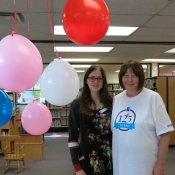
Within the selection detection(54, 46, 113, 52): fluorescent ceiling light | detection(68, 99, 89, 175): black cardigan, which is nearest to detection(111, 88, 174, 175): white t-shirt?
detection(68, 99, 89, 175): black cardigan

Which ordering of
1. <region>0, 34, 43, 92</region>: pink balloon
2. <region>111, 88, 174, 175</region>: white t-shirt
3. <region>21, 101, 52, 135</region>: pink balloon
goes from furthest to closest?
1. <region>21, 101, 52, 135</region>: pink balloon
2. <region>111, 88, 174, 175</region>: white t-shirt
3. <region>0, 34, 43, 92</region>: pink balloon

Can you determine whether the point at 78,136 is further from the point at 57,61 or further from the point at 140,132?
the point at 57,61

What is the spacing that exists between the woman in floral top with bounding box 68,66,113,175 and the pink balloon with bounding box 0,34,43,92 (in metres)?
0.55

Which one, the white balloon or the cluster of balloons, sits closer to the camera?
the cluster of balloons

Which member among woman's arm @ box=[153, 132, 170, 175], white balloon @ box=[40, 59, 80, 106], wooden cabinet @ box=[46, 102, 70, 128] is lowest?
wooden cabinet @ box=[46, 102, 70, 128]

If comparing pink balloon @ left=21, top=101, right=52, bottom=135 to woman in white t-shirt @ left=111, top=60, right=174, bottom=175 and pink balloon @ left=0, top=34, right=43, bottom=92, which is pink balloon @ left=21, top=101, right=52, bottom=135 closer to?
woman in white t-shirt @ left=111, top=60, right=174, bottom=175

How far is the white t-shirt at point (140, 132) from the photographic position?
1.67 meters

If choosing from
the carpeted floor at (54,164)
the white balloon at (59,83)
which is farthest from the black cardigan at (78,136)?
the carpeted floor at (54,164)

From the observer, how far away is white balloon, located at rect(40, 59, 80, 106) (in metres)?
1.84

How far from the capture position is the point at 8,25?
406cm

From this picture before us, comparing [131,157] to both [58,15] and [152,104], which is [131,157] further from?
[58,15]

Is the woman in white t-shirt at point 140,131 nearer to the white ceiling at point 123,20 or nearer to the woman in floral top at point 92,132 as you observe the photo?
the woman in floral top at point 92,132

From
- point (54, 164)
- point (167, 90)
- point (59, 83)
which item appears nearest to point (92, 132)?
point (59, 83)

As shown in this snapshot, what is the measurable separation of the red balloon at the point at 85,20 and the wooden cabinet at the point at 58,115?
8.79 m
